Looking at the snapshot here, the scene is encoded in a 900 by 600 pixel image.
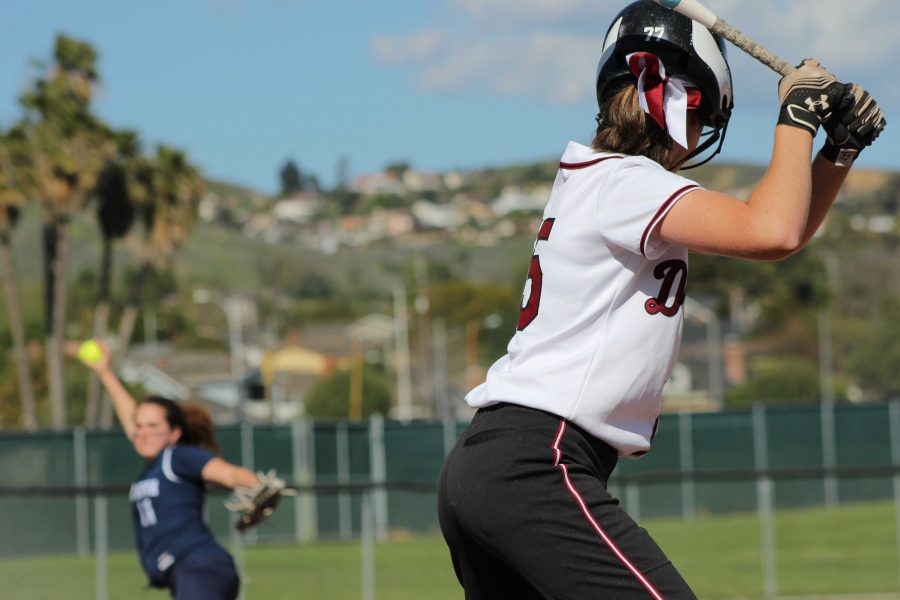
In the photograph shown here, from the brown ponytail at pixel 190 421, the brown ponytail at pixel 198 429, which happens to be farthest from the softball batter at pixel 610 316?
the brown ponytail at pixel 198 429

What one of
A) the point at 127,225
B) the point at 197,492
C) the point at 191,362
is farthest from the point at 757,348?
the point at 197,492

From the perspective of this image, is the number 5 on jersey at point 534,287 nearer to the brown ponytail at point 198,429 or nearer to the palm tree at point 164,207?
the brown ponytail at point 198,429

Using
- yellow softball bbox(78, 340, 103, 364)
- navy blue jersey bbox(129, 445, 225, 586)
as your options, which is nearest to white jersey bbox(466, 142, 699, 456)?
navy blue jersey bbox(129, 445, 225, 586)

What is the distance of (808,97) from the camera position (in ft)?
10.6

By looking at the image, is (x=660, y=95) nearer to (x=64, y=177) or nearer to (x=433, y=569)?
(x=433, y=569)

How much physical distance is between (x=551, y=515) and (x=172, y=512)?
13.8ft

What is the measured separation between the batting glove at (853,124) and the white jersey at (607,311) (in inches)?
18.5

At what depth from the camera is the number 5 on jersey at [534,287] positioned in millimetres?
3322

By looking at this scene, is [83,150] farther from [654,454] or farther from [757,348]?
[757,348]

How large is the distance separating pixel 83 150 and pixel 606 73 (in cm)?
3429

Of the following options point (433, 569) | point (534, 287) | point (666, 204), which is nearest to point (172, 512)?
point (534, 287)

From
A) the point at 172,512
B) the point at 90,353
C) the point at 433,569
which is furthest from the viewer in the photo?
the point at 433,569

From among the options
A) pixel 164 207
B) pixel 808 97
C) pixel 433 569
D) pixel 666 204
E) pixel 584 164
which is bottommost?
pixel 433 569

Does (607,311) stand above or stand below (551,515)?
above
